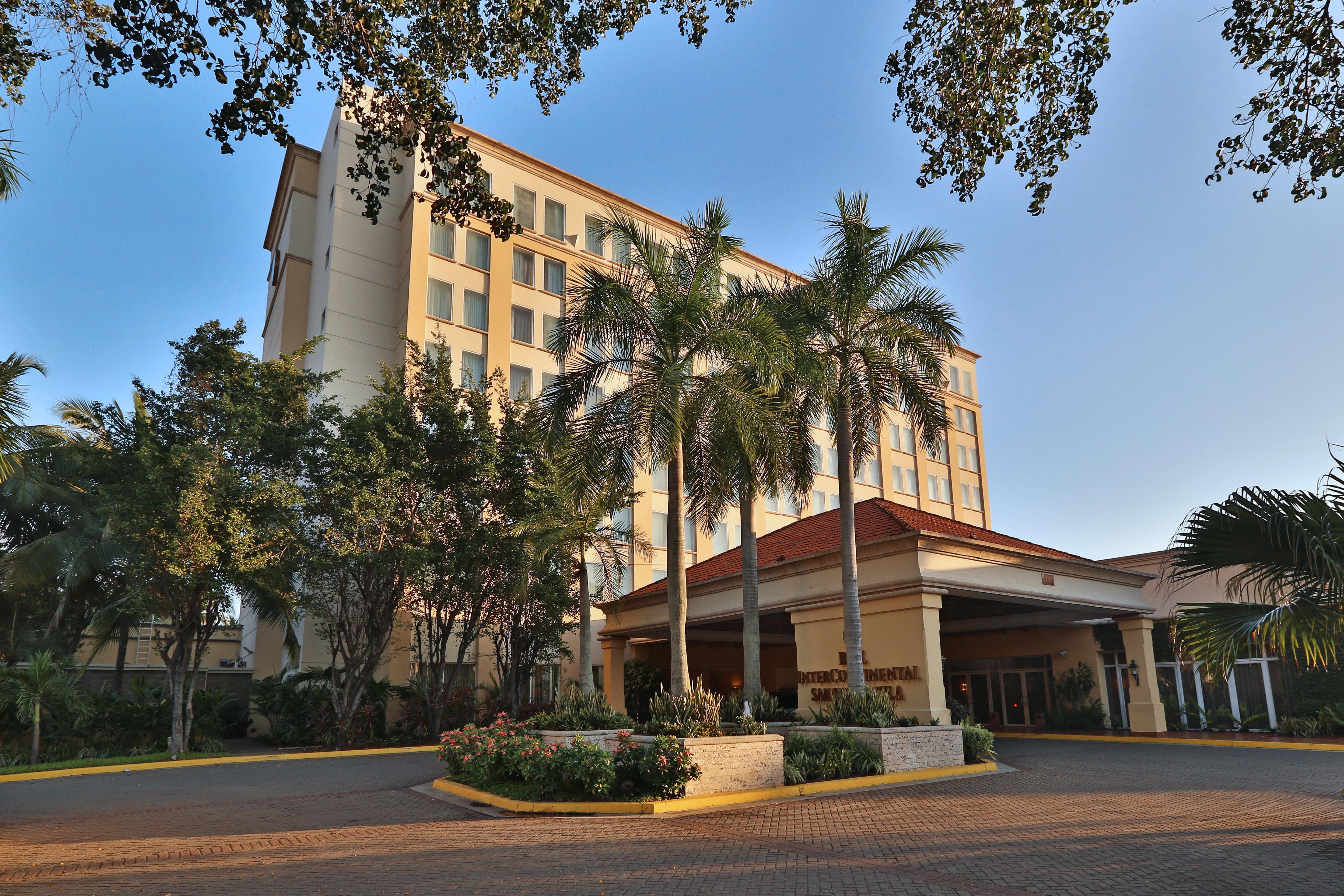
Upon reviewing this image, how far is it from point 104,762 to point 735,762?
15.1 meters

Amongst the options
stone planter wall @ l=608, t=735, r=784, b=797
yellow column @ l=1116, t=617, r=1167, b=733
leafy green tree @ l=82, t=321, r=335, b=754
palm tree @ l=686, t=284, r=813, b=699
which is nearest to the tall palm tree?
palm tree @ l=686, t=284, r=813, b=699

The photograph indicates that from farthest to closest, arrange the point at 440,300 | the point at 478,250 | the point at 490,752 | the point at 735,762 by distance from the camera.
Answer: the point at 478,250
the point at 440,300
the point at 490,752
the point at 735,762

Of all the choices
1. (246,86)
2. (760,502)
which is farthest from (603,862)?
(760,502)

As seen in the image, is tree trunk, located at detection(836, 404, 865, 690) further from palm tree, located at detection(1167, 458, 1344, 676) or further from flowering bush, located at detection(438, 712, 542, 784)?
palm tree, located at detection(1167, 458, 1344, 676)

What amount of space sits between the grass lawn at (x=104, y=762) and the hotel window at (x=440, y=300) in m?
17.1

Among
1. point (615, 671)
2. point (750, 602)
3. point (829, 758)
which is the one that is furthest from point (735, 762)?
point (615, 671)

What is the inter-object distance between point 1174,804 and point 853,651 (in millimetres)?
6400

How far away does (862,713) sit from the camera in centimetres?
1667

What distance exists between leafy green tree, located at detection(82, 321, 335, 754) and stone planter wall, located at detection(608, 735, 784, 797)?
1259cm

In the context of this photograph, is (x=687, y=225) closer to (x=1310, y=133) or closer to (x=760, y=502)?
(x=1310, y=133)

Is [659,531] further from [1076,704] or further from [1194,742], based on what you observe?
[1194,742]

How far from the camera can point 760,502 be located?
42094 mm

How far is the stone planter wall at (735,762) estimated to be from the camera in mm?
12945

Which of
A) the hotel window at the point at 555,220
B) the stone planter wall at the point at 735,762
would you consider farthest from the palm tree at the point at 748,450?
the hotel window at the point at 555,220
